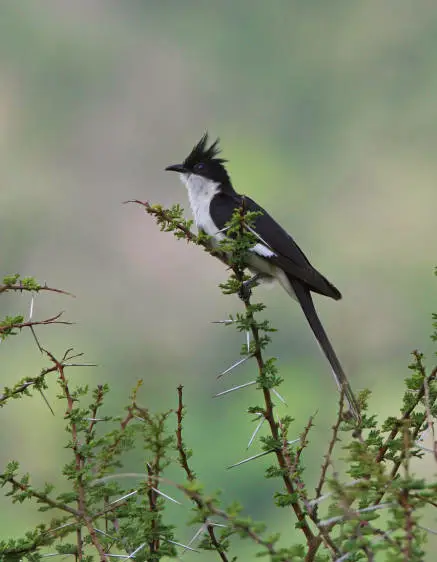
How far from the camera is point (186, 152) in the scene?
5434cm

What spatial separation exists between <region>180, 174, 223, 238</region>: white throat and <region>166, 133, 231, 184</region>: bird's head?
0.03m

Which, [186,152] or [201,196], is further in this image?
[186,152]

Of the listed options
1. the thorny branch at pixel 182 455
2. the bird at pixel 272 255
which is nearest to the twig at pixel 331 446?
the thorny branch at pixel 182 455

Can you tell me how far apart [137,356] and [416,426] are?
37.8m

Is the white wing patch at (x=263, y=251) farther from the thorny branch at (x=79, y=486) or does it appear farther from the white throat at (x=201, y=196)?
the thorny branch at (x=79, y=486)

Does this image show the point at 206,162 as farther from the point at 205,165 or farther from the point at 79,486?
the point at 79,486

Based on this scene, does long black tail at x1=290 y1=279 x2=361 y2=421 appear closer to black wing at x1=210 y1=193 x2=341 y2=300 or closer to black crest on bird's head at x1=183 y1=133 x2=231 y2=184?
black wing at x1=210 y1=193 x2=341 y2=300

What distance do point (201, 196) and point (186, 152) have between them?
1942 inches

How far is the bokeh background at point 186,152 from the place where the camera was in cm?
3303

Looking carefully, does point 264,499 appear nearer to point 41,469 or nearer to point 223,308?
point 41,469

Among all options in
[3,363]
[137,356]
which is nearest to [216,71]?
[137,356]

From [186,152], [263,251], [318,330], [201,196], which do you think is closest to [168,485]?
[318,330]

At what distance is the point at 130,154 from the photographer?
172ft

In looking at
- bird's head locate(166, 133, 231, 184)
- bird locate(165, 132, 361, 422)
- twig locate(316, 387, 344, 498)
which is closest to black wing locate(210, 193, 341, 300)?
bird locate(165, 132, 361, 422)
